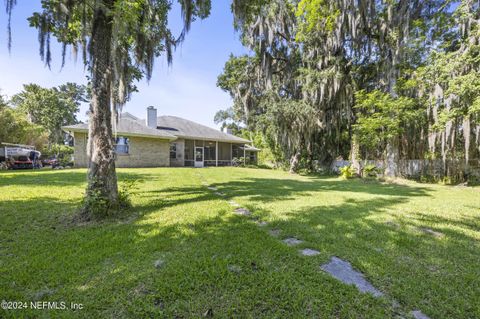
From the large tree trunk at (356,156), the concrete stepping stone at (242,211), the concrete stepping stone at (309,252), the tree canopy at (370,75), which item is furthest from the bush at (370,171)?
the concrete stepping stone at (309,252)

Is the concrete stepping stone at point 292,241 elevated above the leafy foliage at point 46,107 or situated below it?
below

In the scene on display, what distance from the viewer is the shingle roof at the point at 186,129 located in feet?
57.9

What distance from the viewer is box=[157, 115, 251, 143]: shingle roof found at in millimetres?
17656

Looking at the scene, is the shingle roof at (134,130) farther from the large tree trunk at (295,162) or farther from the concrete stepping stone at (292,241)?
the concrete stepping stone at (292,241)

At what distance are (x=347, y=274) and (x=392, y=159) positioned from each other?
11040 mm

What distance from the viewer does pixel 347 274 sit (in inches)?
82.7

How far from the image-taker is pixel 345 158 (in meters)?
14.5

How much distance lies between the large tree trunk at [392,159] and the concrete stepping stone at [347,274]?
1055cm

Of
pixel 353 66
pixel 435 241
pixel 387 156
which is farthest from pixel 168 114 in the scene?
pixel 435 241

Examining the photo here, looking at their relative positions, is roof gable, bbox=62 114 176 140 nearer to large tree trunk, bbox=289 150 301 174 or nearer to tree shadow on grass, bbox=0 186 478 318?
large tree trunk, bbox=289 150 301 174

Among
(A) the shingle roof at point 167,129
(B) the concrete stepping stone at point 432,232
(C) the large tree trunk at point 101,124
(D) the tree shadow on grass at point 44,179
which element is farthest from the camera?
(A) the shingle roof at point 167,129

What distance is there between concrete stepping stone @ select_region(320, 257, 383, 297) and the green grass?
8 cm

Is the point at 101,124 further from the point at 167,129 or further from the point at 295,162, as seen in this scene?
the point at 167,129

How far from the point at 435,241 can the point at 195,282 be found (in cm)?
320
